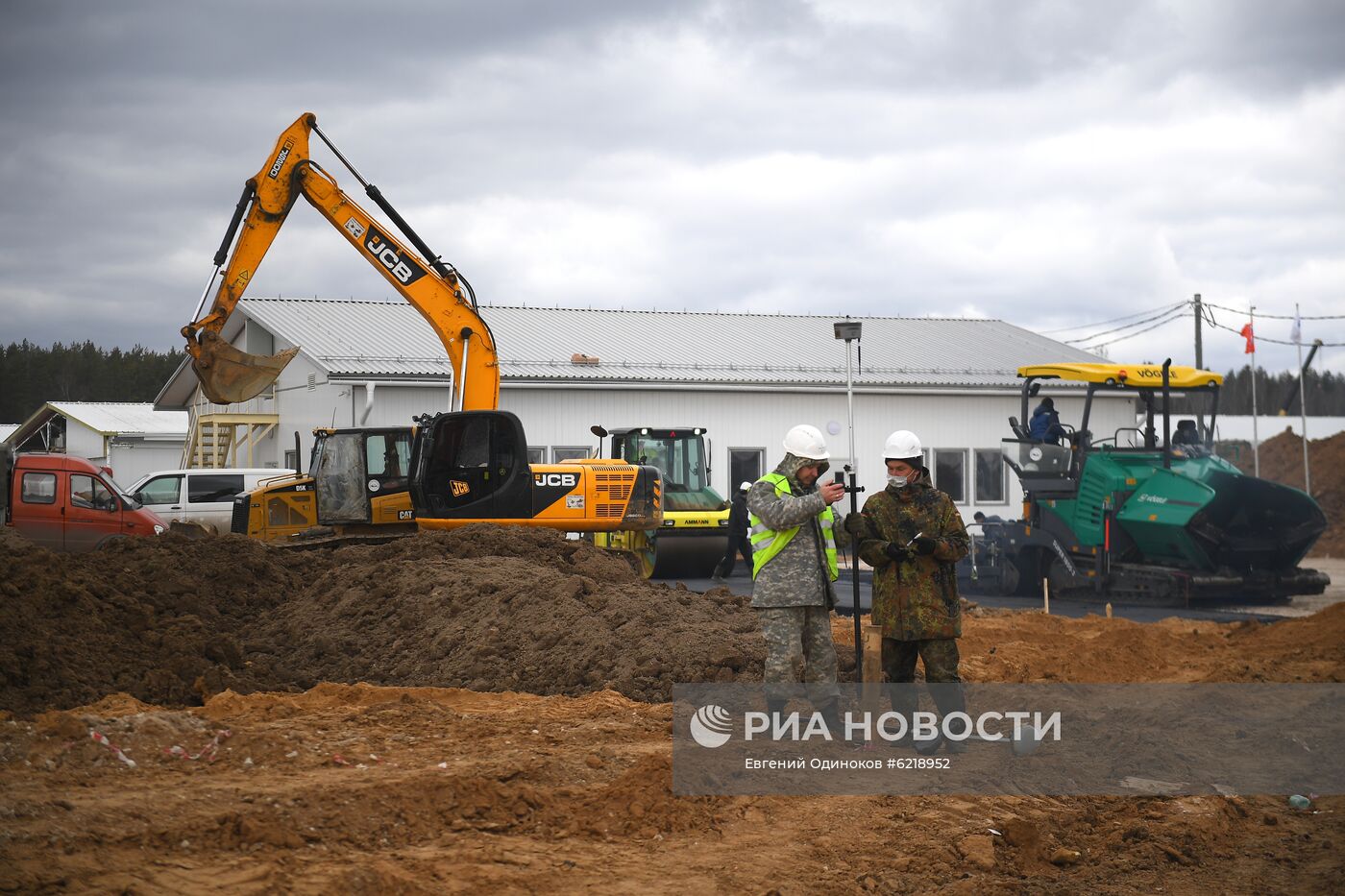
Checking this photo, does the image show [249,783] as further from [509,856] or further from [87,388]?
[87,388]

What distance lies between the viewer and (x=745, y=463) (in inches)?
1210

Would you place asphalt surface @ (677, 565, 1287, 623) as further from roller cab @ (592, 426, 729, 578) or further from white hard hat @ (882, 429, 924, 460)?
white hard hat @ (882, 429, 924, 460)

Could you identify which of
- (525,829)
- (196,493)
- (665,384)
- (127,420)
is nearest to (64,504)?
(196,493)

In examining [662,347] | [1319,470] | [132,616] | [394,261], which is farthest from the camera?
[1319,470]

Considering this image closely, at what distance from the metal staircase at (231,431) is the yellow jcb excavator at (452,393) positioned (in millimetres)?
14887

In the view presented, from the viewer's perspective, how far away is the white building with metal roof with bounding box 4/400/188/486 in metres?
45.2

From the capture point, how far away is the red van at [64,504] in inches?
765

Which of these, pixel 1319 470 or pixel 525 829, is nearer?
pixel 525 829

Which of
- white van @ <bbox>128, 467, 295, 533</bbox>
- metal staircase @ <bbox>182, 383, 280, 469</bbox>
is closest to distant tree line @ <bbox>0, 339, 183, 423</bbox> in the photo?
metal staircase @ <bbox>182, 383, 280, 469</bbox>

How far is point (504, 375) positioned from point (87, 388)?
67.9 meters

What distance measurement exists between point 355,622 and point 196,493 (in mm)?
13222

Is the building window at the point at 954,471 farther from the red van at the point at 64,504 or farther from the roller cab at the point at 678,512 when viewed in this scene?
the red van at the point at 64,504

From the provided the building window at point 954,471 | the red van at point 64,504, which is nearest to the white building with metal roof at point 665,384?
the building window at point 954,471

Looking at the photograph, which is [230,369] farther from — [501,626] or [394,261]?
[501,626]
